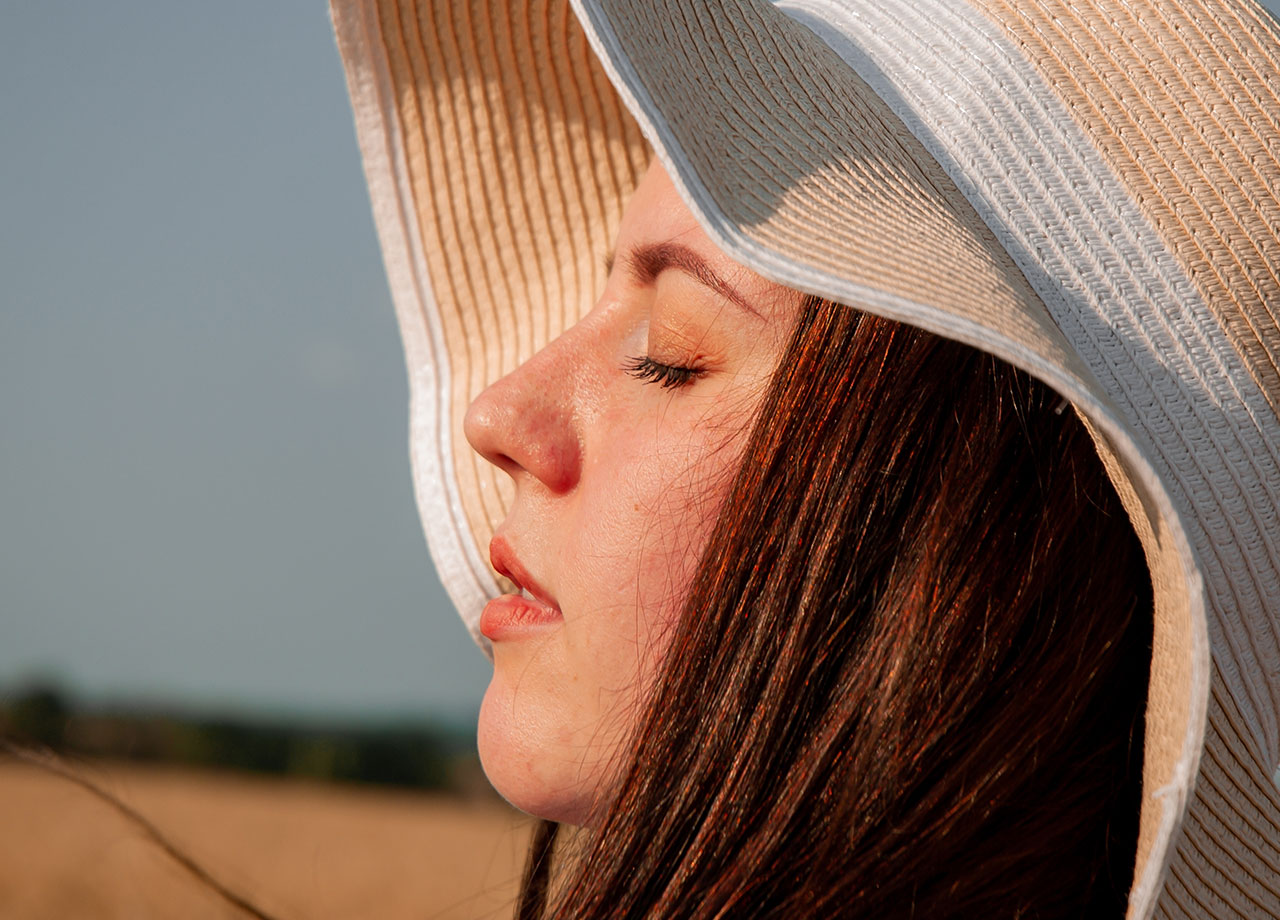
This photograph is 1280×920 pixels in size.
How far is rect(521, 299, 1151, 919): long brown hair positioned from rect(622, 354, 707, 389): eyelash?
0.13 metres

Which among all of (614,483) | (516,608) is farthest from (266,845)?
(614,483)

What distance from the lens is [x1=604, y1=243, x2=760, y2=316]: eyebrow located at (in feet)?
3.64

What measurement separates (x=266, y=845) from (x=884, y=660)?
1709cm

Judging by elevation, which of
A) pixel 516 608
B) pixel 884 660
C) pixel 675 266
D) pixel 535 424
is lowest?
pixel 516 608

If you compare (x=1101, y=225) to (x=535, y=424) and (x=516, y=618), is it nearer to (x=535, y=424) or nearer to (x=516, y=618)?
(x=535, y=424)

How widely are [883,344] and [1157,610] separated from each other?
361 mm

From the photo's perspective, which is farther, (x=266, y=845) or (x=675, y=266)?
(x=266, y=845)

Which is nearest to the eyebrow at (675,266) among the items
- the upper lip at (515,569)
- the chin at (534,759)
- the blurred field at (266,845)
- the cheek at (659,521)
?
the cheek at (659,521)

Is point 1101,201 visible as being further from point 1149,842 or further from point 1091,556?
point 1149,842

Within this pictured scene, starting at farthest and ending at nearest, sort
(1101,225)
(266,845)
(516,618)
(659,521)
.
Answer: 1. (266,845)
2. (516,618)
3. (659,521)
4. (1101,225)

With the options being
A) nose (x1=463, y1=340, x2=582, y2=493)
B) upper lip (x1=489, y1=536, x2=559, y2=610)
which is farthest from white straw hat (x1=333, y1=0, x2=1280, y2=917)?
upper lip (x1=489, y1=536, x2=559, y2=610)

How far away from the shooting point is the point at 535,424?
128 centimetres

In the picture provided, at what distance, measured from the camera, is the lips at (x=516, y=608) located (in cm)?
124

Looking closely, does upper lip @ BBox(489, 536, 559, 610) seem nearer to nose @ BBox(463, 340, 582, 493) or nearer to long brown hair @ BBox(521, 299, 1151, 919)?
nose @ BBox(463, 340, 582, 493)
